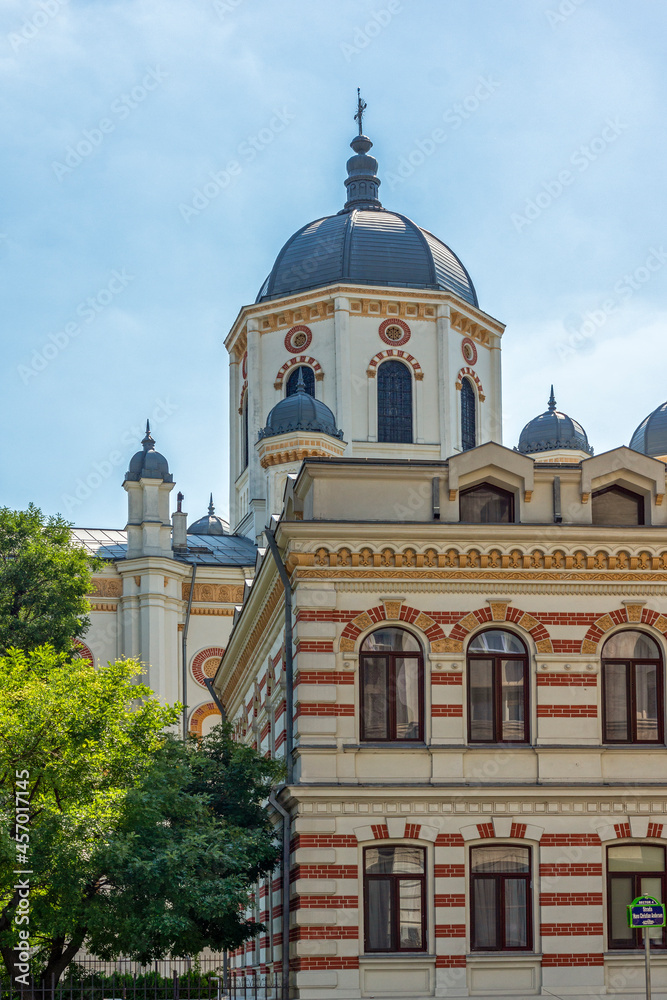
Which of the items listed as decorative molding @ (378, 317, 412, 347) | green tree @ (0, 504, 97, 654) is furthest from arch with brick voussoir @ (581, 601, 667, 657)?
decorative molding @ (378, 317, 412, 347)

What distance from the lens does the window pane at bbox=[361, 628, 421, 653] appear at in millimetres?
23266

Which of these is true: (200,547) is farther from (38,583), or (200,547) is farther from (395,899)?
(395,899)

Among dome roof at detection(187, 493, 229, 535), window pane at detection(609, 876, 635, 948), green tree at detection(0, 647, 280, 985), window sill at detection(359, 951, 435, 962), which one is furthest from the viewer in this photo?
dome roof at detection(187, 493, 229, 535)

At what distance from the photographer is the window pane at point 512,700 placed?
76.0 feet

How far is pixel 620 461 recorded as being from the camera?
24078 mm

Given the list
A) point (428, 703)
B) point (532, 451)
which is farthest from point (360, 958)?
point (532, 451)

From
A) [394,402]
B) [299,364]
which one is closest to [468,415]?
[394,402]

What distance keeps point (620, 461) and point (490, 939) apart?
809cm

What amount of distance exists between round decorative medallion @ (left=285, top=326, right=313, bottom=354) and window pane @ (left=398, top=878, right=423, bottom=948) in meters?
33.1

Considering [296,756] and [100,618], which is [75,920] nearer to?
[296,756]

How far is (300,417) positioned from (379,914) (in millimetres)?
29230

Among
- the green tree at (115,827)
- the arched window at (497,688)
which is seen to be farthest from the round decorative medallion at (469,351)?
the arched window at (497,688)

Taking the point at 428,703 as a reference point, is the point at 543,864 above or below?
below

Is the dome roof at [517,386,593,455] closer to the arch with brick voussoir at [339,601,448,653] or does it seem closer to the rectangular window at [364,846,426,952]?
the arch with brick voussoir at [339,601,448,653]
